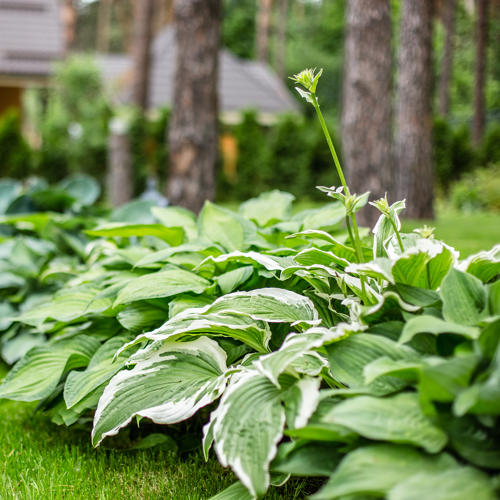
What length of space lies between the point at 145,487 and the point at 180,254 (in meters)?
0.85

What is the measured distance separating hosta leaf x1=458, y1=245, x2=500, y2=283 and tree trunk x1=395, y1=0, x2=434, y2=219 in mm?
5770

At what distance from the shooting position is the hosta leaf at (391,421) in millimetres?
962

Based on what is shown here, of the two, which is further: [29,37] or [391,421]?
[29,37]

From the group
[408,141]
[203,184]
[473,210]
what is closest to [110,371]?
[203,184]

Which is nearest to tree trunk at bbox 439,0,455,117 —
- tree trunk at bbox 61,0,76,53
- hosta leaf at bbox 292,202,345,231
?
tree trunk at bbox 61,0,76,53

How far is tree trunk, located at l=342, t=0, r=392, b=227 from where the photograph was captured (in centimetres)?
433

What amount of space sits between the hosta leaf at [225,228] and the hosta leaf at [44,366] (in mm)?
569

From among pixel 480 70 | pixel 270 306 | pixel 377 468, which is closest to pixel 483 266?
pixel 270 306

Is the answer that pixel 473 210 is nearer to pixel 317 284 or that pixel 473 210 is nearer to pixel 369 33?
pixel 369 33

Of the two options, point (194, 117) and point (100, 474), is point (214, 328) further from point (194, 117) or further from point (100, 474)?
point (194, 117)

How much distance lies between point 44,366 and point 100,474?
17.7 inches

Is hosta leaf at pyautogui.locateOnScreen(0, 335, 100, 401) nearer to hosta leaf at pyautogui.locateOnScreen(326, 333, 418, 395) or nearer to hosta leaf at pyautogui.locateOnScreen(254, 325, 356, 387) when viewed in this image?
hosta leaf at pyautogui.locateOnScreen(254, 325, 356, 387)

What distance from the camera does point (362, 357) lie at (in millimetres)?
1143

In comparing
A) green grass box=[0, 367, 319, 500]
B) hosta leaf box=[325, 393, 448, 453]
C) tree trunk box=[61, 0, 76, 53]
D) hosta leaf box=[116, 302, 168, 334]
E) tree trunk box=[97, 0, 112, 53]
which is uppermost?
tree trunk box=[97, 0, 112, 53]
